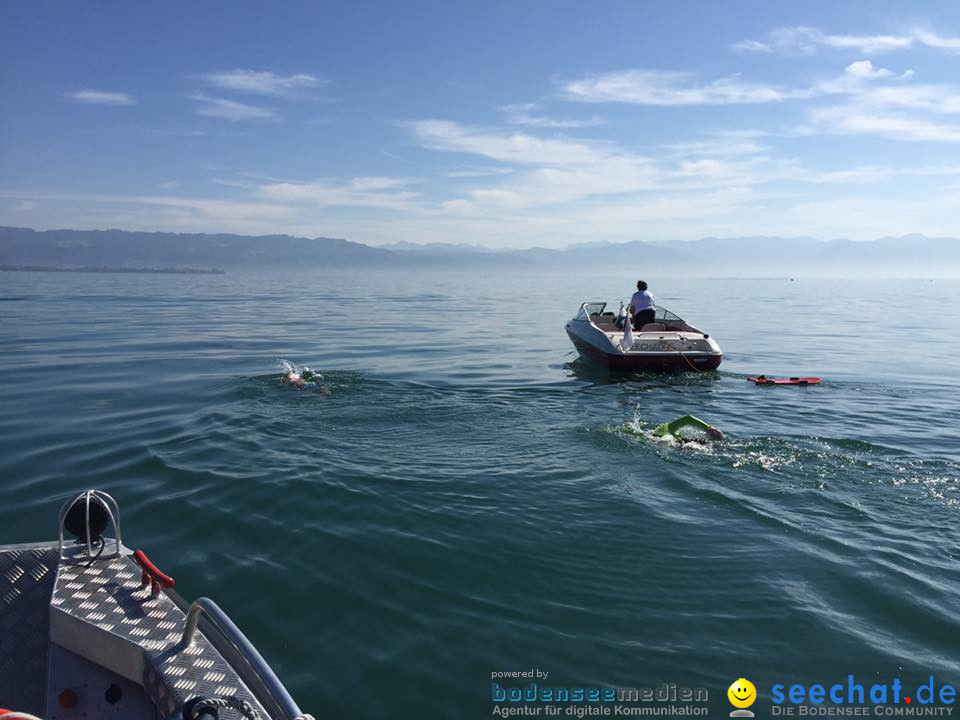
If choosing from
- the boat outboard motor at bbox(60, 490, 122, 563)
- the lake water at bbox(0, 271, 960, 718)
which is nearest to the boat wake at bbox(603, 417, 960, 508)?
the lake water at bbox(0, 271, 960, 718)

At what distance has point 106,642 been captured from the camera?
4113 mm

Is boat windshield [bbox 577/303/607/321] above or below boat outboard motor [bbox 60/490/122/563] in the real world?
above

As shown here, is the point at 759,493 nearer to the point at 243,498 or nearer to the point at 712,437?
the point at 712,437

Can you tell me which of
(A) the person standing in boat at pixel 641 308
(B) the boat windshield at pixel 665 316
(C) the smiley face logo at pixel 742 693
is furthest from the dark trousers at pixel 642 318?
(C) the smiley face logo at pixel 742 693

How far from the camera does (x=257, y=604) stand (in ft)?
18.8

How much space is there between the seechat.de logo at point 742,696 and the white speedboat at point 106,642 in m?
3.08

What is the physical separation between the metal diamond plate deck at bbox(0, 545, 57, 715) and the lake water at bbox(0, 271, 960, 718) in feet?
4.73

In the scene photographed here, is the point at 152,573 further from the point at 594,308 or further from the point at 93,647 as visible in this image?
the point at 594,308

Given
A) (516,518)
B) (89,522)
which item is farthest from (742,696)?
(89,522)

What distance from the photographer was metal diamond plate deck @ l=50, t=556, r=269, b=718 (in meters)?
3.71

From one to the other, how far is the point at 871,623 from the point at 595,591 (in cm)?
227

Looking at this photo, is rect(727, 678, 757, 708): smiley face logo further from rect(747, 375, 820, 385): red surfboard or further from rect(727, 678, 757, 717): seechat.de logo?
rect(747, 375, 820, 385): red surfboard

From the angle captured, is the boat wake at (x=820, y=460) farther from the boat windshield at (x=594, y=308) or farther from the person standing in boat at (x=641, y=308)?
the boat windshield at (x=594, y=308)

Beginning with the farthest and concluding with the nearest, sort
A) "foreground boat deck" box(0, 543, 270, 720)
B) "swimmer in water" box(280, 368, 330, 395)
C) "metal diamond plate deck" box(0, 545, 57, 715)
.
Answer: "swimmer in water" box(280, 368, 330, 395) < "metal diamond plate deck" box(0, 545, 57, 715) < "foreground boat deck" box(0, 543, 270, 720)
